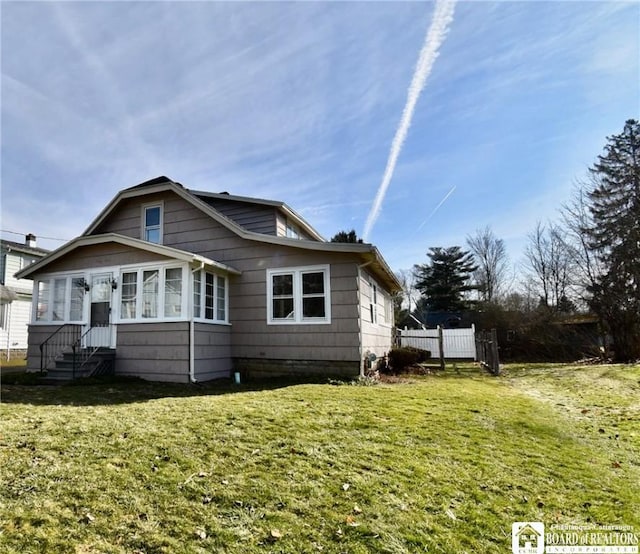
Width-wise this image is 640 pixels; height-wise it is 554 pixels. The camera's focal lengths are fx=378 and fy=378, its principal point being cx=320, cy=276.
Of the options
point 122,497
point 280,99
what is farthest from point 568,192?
point 122,497

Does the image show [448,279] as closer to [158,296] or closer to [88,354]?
[158,296]

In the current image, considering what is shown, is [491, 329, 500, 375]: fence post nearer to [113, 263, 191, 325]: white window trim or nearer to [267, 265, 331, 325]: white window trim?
[267, 265, 331, 325]: white window trim

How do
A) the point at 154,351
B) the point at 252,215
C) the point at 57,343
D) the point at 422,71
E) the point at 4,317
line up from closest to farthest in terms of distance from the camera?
the point at 154,351
the point at 57,343
the point at 422,71
the point at 252,215
the point at 4,317

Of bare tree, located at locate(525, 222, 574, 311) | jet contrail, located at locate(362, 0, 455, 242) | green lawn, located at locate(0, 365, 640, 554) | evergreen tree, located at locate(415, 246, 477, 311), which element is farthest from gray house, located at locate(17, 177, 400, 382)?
evergreen tree, located at locate(415, 246, 477, 311)

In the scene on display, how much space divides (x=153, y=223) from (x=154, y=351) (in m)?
4.73

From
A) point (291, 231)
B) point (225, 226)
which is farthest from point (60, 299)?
point (291, 231)

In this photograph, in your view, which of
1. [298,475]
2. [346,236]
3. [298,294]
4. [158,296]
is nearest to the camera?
[298,475]

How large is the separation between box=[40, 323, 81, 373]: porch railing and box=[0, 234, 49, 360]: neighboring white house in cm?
1020

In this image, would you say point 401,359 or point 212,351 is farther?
point 401,359

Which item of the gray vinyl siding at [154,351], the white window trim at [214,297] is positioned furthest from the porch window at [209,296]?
the gray vinyl siding at [154,351]

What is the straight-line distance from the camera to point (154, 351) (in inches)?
374

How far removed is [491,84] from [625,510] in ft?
30.3

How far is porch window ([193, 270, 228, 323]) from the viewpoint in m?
9.72

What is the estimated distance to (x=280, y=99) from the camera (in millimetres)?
10680
